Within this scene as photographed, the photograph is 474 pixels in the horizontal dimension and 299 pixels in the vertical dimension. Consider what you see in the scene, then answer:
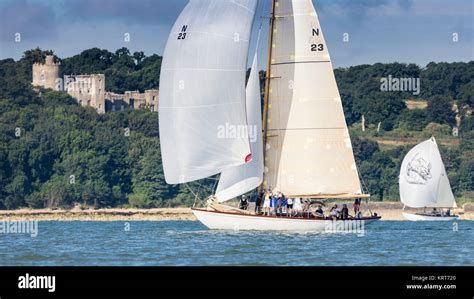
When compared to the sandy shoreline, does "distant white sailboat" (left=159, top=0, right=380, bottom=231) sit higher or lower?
higher

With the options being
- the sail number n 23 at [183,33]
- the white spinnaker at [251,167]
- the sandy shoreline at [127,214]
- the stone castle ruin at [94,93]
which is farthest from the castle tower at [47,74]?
the sail number n 23 at [183,33]

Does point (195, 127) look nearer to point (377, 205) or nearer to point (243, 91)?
point (243, 91)

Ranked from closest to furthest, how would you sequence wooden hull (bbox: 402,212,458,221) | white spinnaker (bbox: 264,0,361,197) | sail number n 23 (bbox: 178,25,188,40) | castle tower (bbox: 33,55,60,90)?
sail number n 23 (bbox: 178,25,188,40) < white spinnaker (bbox: 264,0,361,197) < wooden hull (bbox: 402,212,458,221) < castle tower (bbox: 33,55,60,90)

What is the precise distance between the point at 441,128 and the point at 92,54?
202 ft

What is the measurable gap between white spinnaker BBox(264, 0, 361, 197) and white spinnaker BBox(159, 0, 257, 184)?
279cm

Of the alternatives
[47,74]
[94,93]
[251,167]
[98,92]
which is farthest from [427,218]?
[47,74]

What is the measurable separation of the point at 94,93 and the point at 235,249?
372ft

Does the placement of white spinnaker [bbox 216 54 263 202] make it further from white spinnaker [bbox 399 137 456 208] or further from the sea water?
white spinnaker [bbox 399 137 456 208]

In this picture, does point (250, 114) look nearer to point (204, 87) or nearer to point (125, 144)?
point (204, 87)

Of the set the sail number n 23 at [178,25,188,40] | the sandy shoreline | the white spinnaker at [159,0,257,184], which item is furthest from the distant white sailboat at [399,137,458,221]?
the sail number n 23 at [178,25,188,40]

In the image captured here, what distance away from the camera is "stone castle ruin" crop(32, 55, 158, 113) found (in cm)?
15400

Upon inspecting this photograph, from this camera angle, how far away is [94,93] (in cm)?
15600

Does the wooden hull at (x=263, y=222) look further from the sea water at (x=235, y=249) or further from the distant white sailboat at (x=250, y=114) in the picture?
the sea water at (x=235, y=249)

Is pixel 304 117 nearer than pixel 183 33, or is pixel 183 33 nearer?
pixel 183 33
